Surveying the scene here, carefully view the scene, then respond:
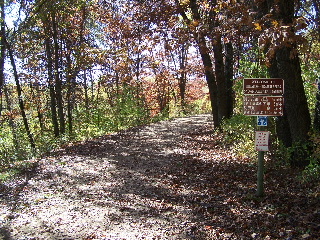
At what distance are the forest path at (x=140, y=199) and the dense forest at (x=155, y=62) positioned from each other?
1.50m

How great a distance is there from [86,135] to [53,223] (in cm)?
Result: 1037

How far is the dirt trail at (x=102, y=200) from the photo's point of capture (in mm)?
4887

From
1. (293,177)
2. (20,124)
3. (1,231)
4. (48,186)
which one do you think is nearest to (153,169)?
(48,186)

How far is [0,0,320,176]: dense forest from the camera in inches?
246

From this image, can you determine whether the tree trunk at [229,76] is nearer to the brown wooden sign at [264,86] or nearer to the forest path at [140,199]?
the forest path at [140,199]

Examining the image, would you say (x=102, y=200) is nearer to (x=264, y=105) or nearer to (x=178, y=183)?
(x=178, y=183)

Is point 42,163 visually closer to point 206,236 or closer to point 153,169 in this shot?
point 153,169

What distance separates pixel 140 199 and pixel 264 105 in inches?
122

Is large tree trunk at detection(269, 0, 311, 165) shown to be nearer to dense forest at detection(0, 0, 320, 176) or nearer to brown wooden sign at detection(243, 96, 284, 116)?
dense forest at detection(0, 0, 320, 176)

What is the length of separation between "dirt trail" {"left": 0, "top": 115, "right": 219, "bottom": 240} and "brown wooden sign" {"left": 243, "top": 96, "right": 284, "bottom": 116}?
2.09 m

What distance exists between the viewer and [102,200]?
6254 mm

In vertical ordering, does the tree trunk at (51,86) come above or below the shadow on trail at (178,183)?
above

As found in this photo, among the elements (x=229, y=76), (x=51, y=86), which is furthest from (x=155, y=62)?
(x=229, y=76)

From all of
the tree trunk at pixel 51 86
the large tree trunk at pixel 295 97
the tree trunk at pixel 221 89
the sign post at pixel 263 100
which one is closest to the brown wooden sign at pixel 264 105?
the sign post at pixel 263 100
